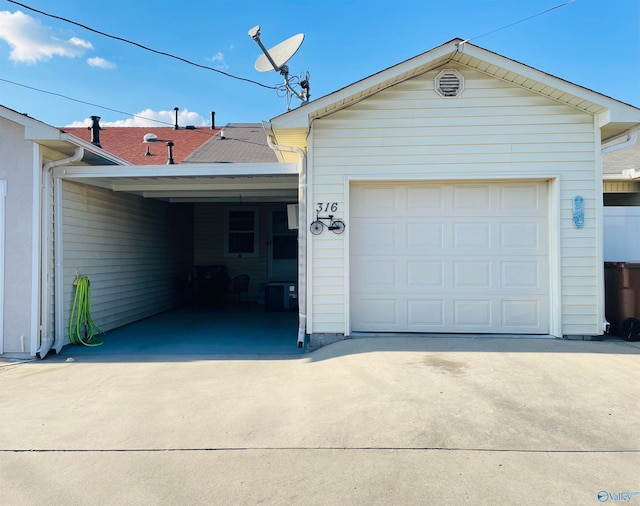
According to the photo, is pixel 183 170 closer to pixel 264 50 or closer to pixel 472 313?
pixel 264 50

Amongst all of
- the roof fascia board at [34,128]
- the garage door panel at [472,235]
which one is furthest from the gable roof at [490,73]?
the roof fascia board at [34,128]

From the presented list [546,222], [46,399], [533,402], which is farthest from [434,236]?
[46,399]

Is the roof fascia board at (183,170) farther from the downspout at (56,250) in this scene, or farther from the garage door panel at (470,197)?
the garage door panel at (470,197)

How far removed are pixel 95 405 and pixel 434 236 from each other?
4564mm

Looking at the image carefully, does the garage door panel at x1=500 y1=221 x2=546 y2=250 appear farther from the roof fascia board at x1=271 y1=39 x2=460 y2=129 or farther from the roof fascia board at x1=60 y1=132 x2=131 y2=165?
the roof fascia board at x1=60 y1=132 x2=131 y2=165

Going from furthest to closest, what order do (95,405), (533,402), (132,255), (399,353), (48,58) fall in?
(48,58)
(132,255)
(399,353)
(95,405)
(533,402)

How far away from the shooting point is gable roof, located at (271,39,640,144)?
5438mm

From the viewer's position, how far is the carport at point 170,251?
619 cm

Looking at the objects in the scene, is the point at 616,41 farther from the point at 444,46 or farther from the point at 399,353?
the point at 399,353

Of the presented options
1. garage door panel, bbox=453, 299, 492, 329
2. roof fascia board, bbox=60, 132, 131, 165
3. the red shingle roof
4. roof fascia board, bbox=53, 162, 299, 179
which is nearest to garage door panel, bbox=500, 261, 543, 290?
garage door panel, bbox=453, 299, 492, 329

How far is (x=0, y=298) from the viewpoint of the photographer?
19.0 feet

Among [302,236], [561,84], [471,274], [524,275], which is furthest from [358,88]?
[524,275]

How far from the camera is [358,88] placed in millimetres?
5527

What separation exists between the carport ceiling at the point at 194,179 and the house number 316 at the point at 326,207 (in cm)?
71
